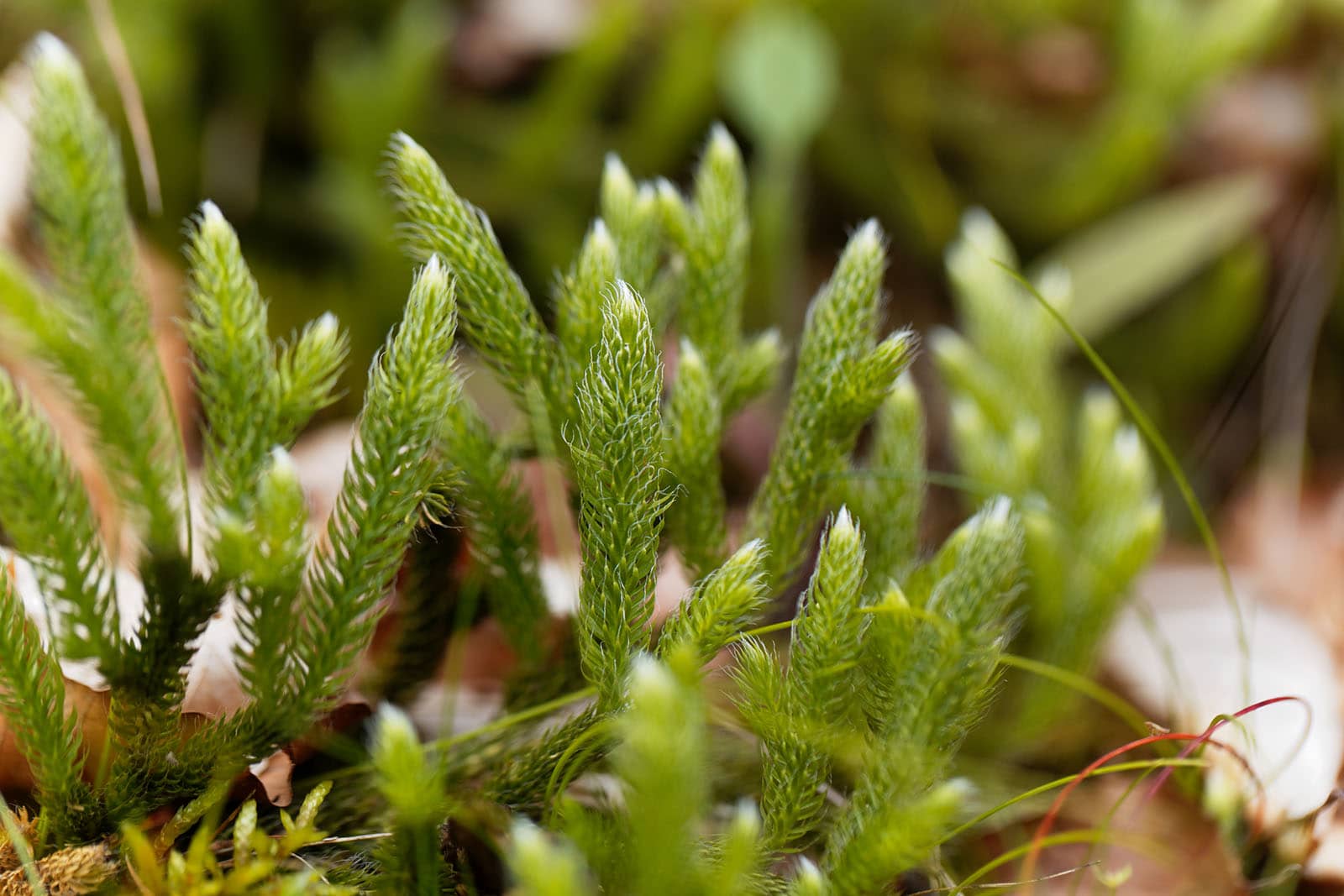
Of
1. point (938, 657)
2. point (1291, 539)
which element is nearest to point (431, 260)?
point (938, 657)

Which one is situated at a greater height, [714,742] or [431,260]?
[431,260]

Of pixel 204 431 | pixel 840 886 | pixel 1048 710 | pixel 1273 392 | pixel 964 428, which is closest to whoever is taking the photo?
pixel 840 886

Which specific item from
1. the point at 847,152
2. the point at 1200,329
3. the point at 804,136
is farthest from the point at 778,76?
the point at 1200,329

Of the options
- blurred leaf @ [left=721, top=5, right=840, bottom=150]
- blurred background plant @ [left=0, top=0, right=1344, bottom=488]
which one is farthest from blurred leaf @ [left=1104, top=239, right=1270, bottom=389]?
Answer: blurred leaf @ [left=721, top=5, right=840, bottom=150]

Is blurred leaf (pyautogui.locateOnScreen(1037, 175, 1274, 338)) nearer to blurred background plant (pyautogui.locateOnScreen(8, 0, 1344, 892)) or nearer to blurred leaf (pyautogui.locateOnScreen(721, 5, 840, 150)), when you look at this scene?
blurred background plant (pyautogui.locateOnScreen(8, 0, 1344, 892))

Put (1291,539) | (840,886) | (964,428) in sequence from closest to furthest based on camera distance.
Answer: (840,886) → (964,428) → (1291,539)

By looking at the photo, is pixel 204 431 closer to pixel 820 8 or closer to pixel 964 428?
pixel 964 428

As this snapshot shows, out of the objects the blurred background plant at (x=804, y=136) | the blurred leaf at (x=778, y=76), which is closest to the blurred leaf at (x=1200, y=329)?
the blurred background plant at (x=804, y=136)
